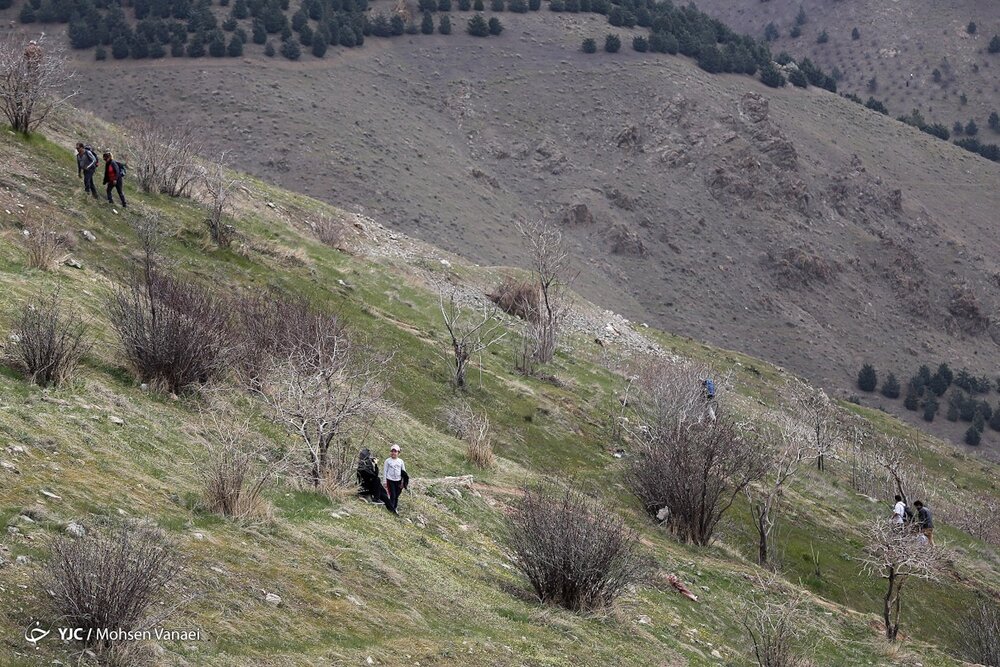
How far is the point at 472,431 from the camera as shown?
70.1ft

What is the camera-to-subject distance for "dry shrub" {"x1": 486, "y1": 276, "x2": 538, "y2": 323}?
39031mm

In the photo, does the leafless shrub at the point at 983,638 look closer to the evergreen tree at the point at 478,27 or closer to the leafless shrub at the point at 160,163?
the leafless shrub at the point at 160,163

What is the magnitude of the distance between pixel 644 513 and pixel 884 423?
35.5 meters

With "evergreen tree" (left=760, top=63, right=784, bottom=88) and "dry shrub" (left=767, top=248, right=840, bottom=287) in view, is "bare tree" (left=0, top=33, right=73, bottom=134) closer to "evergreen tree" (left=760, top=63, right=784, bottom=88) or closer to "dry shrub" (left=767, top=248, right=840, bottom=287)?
"dry shrub" (left=767, top=248, right=840, bottom=287)

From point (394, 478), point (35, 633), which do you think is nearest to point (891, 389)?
point (394, 478)

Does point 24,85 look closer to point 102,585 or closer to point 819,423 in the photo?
point 102,585

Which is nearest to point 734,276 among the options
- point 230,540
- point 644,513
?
point 644,513

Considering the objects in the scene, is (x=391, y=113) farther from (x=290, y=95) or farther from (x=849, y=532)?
(x=849, y=532)

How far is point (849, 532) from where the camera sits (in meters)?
27.5

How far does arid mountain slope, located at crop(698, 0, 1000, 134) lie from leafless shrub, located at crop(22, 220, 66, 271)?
127 m

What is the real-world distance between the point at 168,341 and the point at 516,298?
23861 millimetres

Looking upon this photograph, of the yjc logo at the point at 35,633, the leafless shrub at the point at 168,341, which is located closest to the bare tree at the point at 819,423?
the leafless shrub at the point at 168,341

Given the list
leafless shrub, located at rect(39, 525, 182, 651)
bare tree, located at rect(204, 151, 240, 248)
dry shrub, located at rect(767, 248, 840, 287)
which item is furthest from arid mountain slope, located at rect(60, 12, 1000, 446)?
leafless shrub, located at rect(39, 525, 182, 651)

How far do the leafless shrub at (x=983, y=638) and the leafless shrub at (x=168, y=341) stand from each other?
15.0 m
